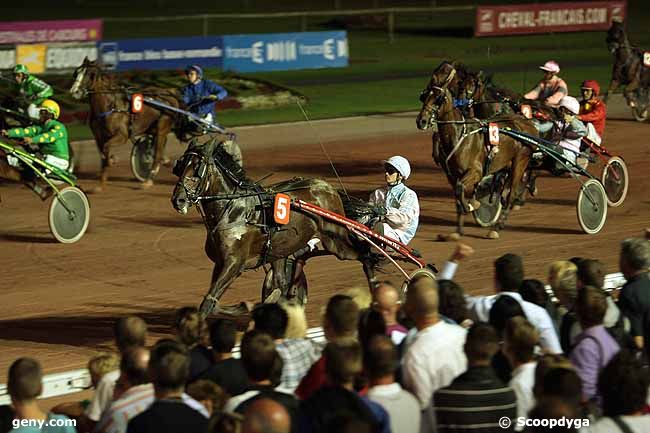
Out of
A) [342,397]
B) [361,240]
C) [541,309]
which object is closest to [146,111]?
[361,240]

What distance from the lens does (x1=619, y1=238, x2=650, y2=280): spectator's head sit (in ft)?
27.8

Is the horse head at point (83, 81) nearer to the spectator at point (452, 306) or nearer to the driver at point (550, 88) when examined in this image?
the driver at point (550, 88)

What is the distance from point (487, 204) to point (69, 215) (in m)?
5.50

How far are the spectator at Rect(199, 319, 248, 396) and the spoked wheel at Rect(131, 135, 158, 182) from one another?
13.4m

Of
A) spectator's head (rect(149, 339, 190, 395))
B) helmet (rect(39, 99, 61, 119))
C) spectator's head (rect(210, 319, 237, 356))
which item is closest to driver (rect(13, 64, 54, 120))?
helmet (rect(39, 99, 61, 119))

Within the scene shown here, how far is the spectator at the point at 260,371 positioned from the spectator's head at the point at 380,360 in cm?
42

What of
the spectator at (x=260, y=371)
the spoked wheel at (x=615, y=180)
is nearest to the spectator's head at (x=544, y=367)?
the spectator at (x=260, y=371)

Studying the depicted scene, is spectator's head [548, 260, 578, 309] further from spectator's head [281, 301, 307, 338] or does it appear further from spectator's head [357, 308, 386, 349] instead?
spectator's head [281, 301, 307, 338]

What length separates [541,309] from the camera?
795 centimetres

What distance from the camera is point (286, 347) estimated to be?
7254 millimetres

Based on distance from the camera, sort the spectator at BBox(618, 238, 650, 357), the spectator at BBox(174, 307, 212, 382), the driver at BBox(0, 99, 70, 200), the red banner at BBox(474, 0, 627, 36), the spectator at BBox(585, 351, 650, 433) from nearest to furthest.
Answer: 1. the spectator at BBox(585, 351, 650, 433)
2. the spectator at BBox(174, 307, 212, 382)
3. the spectator at BBox(618, 238, 650, 357)
4. the driver at BBox(0, 99, 70, 200)
5. the red banner at BBox(474, 0, 627, 36)

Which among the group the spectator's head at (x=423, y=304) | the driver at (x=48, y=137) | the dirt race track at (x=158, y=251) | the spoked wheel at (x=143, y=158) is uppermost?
the driver at (x=48, y=137)

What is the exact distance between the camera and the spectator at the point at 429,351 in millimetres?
6789

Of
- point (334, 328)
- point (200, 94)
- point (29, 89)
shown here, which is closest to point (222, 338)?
point (334, 328)
